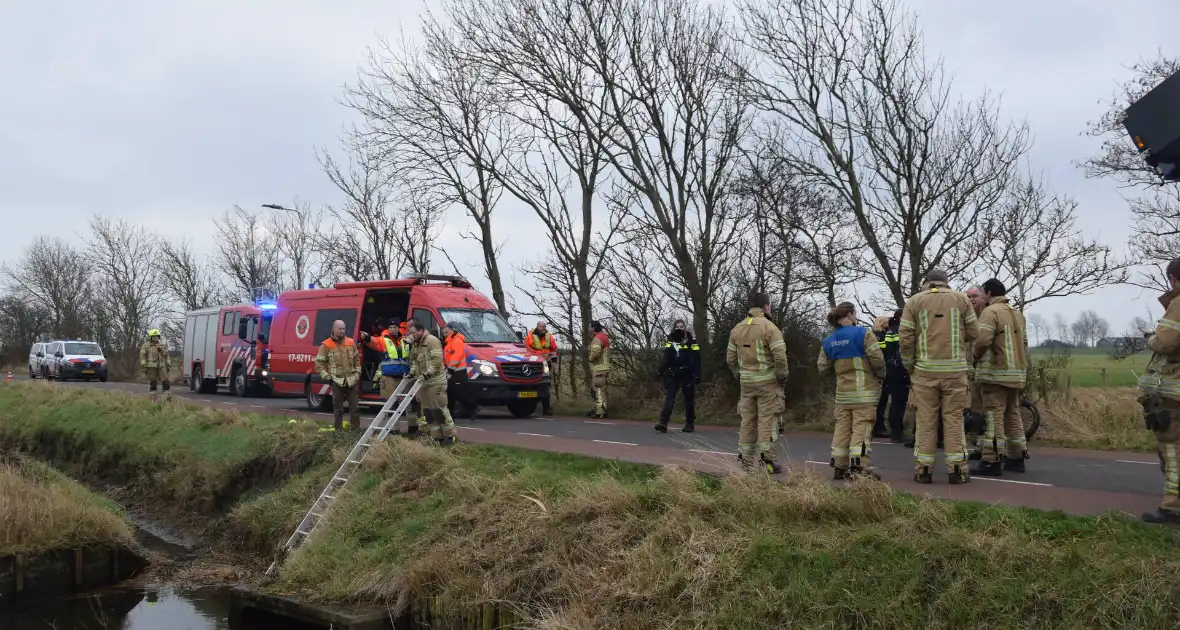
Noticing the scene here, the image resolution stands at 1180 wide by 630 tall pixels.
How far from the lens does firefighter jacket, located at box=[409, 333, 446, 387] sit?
13.1 m

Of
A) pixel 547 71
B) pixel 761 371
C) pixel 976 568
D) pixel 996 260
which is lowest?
pixel 976 568

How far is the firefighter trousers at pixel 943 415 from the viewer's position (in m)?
8.52

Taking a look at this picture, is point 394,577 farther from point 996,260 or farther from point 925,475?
point 996,260

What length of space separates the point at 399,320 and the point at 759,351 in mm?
12058

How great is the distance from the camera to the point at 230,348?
29.7 m

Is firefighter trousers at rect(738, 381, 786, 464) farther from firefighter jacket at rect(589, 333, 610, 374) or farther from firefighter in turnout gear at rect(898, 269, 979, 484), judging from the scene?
firefighter jacket at rect(589, 333, 610, 374)

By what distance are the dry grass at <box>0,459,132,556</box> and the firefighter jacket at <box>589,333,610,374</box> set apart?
31.0ft

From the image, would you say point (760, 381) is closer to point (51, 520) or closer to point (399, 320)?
point (51, 520)

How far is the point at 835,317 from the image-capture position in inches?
367

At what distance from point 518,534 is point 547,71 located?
14353 millimetres

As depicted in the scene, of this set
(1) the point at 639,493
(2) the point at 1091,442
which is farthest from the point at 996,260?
(1) the point at 639,493

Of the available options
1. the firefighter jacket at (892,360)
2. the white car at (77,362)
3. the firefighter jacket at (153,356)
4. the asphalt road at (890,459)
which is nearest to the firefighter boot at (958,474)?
the asphalt road at (890,459)

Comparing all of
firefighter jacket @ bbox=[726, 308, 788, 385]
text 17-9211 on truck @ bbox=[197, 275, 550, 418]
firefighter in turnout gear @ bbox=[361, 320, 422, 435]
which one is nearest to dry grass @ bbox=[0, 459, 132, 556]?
firefighter in turnout gear @ bbox=[361, 320, 422, 435]

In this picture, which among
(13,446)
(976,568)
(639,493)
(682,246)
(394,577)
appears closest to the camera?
(976,568)
